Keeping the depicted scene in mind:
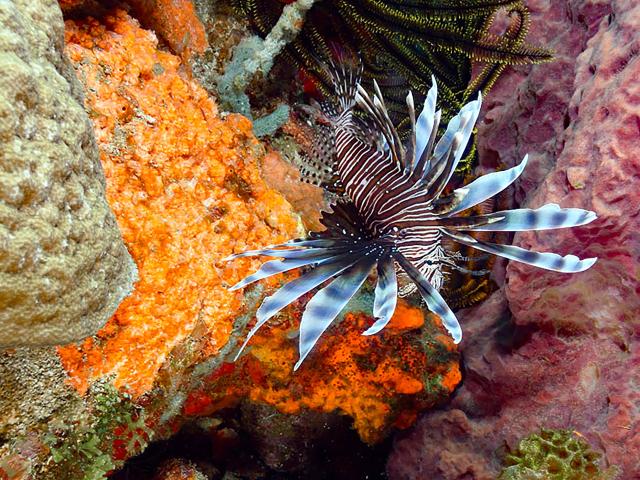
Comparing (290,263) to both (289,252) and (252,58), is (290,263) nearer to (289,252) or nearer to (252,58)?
(289,252)

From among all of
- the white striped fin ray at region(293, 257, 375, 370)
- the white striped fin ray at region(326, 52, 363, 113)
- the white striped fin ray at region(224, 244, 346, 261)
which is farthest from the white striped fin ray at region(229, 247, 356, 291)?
the white striped fin ray at region(326, 52, 363, 113)

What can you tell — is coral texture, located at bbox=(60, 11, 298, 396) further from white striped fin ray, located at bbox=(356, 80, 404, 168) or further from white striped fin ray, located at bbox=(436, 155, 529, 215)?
white striped fin ray, located at bbox=(436, 155, 529, 215)

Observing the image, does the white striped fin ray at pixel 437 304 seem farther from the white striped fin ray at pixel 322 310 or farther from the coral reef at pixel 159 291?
the coral reef at pixel 159 291

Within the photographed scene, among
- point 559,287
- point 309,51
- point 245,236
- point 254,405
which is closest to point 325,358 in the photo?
point 254,405

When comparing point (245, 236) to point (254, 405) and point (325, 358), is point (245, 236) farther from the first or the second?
point (254, 405)

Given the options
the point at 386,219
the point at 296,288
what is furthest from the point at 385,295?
the point at 386,219

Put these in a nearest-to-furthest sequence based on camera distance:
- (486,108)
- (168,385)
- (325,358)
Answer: (168,385), (325,358), (486,108)

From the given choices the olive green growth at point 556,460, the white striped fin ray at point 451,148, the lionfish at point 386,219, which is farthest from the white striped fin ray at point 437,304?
the olive green growth at point 556,460
